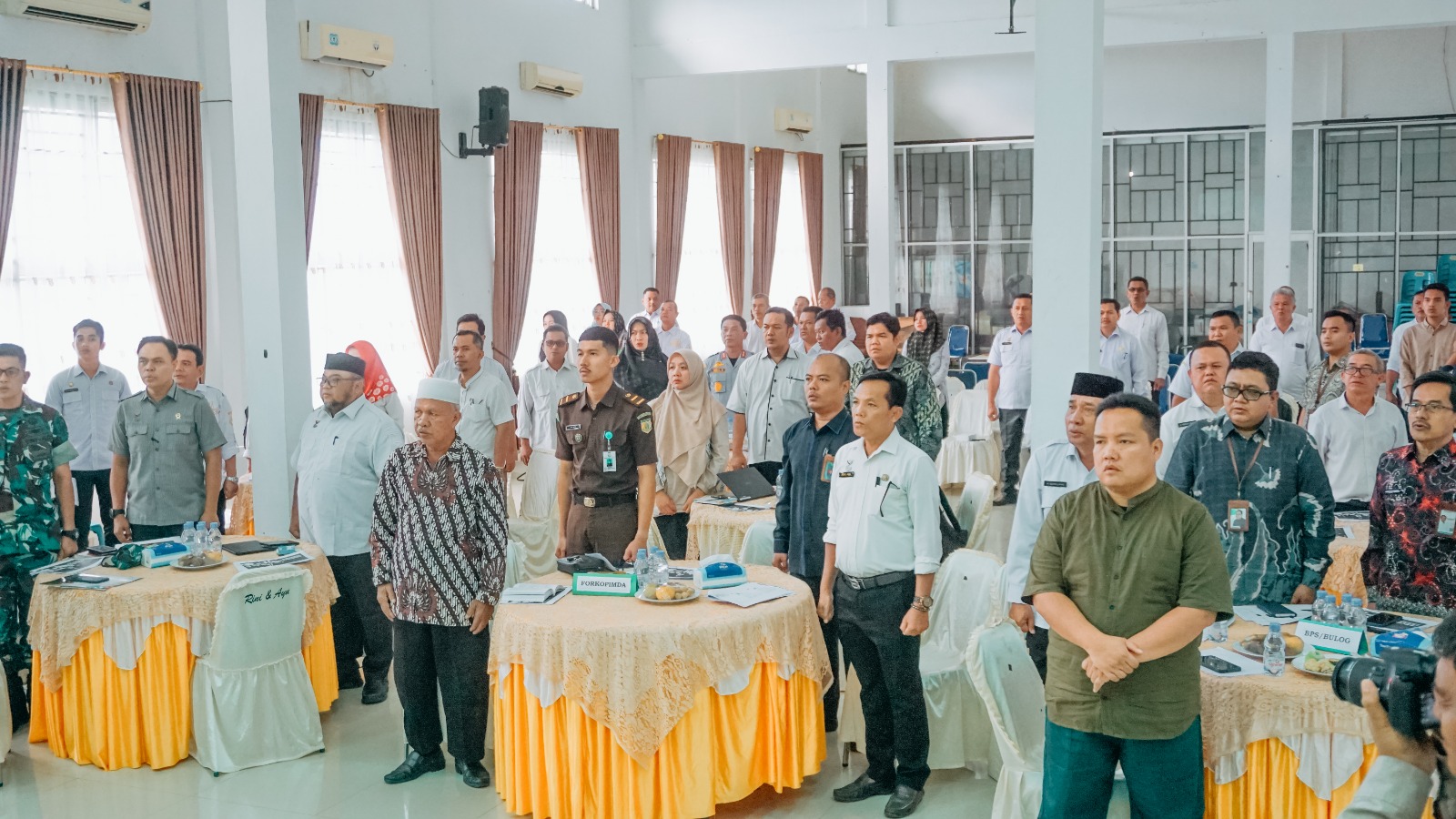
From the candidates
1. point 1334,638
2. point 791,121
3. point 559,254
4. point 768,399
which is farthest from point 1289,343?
point 791,121

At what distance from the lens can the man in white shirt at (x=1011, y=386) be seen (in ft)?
33.5

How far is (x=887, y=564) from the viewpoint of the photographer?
452cm

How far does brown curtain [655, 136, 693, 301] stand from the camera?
1516cm

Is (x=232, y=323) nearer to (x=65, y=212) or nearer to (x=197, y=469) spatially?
(x=65, y=212)

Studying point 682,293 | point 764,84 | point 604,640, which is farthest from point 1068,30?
point 764,84

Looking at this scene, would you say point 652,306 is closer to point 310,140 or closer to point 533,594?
point 310,140

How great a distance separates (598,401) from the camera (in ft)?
17.9

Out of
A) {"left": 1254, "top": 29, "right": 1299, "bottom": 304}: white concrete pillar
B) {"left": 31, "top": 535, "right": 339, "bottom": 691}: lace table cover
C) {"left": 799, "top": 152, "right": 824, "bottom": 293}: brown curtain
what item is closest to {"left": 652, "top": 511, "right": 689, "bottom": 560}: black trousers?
{"left": 31, "top": 535, "right": 339, "bottom": 691}: lace table cover

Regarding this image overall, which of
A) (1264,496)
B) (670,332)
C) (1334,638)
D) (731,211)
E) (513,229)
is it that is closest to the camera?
(1334,638)

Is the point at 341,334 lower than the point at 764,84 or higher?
lower

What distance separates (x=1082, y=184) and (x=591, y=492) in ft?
8.09

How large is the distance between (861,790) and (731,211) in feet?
41.6

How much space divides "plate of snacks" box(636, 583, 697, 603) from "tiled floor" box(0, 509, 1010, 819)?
2.74ft

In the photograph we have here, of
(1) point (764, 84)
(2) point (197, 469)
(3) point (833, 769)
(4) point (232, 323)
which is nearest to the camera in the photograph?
(3) point (833, 769)
